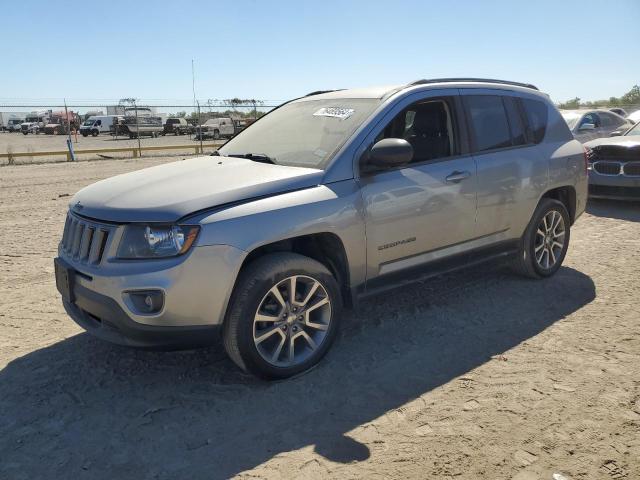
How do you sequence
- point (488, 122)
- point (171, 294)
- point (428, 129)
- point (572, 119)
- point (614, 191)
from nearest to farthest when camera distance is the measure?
point (171, 294) → point (428, 129) → point (488, 122) → point (614, 191) → point (572, 119)

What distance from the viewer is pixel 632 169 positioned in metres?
8.45

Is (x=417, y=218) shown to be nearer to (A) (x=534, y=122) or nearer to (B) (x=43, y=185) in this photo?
(A) (x=534, y=122)

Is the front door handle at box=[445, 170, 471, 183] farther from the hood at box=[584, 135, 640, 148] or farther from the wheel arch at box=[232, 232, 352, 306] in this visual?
the hood at box=[584, 135, 640, 148]

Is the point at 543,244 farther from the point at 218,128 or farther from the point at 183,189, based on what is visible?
the point at 218,128

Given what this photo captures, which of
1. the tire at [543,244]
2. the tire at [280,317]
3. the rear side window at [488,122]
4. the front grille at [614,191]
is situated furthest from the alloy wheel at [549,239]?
the front grille at [614,191]

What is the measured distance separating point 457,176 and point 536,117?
1515mm

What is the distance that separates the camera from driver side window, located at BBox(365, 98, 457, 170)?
167 inches

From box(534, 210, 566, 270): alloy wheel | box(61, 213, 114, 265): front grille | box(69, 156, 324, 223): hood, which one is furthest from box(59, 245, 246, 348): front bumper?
box(534, 210, 566, 270): alloy wheel

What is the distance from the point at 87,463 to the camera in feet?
8.88

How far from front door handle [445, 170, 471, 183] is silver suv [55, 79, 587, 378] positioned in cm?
2

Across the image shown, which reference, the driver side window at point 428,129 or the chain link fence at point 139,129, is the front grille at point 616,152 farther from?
the chain link fence at point 139,129

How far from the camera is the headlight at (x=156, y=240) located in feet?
10.1

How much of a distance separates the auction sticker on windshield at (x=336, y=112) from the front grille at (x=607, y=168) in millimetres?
6298

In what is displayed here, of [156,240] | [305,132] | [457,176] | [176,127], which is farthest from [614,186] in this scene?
[176,127]
